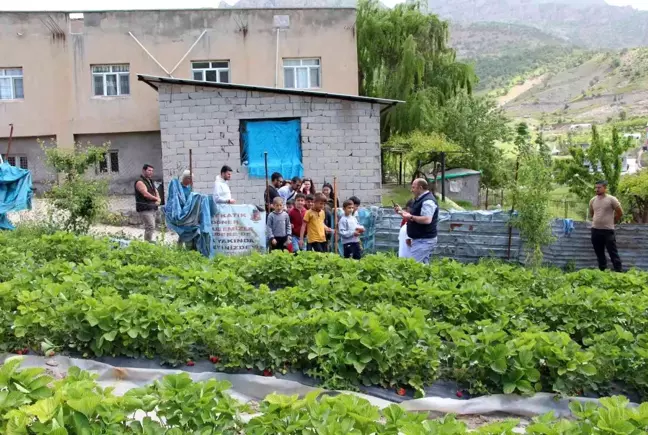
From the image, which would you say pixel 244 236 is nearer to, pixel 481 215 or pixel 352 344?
pixel 481 215

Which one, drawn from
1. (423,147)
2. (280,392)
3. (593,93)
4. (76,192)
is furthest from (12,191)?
(593,93)

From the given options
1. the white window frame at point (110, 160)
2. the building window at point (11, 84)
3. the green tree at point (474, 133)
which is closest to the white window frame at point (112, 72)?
the white window frame at point (110, 160)

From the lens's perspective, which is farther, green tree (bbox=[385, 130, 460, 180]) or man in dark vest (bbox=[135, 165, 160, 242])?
green tree (bbox=[385, 130, 460, 180])

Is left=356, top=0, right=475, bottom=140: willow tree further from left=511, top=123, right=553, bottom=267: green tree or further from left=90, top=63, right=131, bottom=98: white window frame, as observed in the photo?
left=511, top=123, right=553, bottom=267: green tree

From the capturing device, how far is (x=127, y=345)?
5.93 m

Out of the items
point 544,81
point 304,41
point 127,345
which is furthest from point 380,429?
point 544,81

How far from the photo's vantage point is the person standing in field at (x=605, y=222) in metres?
10.8

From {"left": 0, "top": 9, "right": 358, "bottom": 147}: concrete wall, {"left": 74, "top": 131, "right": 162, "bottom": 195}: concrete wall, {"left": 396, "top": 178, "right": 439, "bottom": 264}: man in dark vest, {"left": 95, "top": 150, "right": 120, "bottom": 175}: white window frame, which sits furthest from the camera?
{"left": 74, "top": 131, "right": 162, "bottom": 195}: concrete wall

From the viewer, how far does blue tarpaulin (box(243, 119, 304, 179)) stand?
55.8 feet

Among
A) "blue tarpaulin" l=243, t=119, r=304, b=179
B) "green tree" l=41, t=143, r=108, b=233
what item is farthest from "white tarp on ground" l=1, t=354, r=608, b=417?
"blue tarpaulin" l=243, t=119, r=304, b=179

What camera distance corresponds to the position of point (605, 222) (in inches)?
428

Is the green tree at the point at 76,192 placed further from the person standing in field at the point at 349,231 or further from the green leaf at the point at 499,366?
the green leaf at the point at 499,366

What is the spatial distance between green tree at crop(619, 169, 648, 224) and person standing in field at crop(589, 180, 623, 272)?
323 centimetres

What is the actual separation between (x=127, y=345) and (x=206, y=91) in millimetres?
11468
